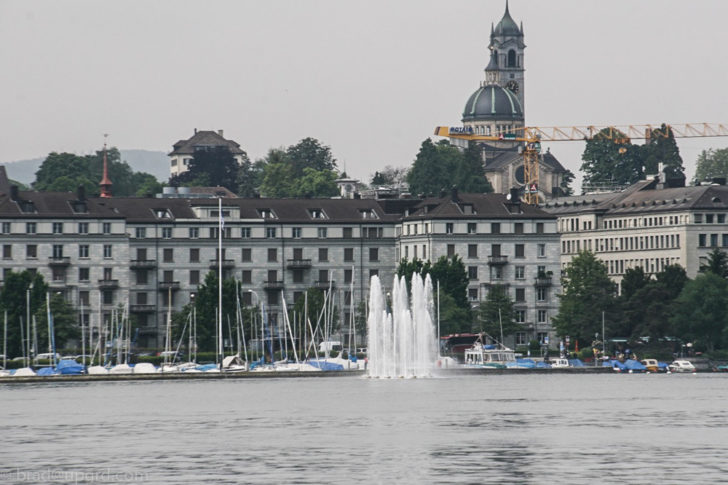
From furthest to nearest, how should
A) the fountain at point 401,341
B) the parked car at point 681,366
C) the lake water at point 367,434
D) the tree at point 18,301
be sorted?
the parked car at point 681,366 < the tree at point 18,301 < the fountain at point 401,341 < the lake water at point 367,434

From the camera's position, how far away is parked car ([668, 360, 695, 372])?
19625cm

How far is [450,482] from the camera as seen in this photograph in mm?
79562

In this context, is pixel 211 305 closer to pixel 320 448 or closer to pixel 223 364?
pixel 223 364

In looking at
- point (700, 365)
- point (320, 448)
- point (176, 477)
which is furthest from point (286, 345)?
point (176, 477)

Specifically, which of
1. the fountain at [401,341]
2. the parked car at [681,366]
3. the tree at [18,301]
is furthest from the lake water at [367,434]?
the parked car at [681,366]

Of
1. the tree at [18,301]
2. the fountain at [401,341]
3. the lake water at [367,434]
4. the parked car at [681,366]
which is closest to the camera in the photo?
the lake water at [367,434]
